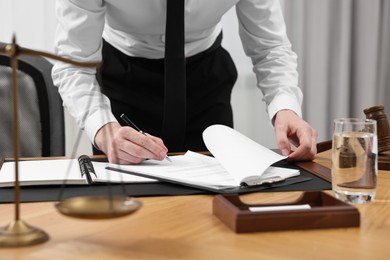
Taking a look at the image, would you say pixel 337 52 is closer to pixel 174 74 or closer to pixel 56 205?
pixel 174 74

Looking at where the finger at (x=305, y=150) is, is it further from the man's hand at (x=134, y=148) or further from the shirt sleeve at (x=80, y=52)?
the shirt sleeve at (x=80, y=52)

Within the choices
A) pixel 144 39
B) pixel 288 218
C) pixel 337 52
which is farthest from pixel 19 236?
pixel 337 52

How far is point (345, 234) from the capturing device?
830mm

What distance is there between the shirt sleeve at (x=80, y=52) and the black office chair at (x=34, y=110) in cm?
20

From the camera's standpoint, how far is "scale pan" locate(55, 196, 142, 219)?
2.23 feet

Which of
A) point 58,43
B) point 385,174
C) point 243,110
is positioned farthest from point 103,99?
point 243,110

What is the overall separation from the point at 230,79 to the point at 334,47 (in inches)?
45.2

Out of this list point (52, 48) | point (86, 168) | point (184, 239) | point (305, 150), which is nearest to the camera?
point (184, 239)

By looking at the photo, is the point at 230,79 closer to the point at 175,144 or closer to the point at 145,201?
the point at 175,144

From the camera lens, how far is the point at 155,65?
1873mm

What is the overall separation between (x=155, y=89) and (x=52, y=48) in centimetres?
112

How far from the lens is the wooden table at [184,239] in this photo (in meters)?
0.74

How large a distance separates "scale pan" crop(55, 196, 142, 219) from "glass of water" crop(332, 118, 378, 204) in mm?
409

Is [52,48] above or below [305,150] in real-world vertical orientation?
above
